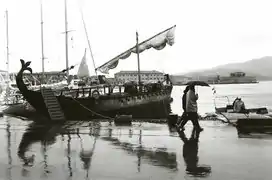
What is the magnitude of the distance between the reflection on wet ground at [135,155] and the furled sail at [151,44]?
52.4ft

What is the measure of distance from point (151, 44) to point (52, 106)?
12099mm

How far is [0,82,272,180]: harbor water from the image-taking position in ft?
21.8

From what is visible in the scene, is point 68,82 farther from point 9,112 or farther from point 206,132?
point 206,132

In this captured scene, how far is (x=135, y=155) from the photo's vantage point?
835 cm

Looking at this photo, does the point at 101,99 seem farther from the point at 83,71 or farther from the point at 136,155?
the point at 83,71

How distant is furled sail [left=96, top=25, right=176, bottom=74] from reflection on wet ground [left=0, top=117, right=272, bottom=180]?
1596 cm

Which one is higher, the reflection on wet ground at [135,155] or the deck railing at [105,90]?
the deck railing at [105,90]

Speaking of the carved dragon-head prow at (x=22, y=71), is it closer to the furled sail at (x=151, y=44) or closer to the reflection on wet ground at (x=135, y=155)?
the reflection on wet ground at (x=135, y=155)

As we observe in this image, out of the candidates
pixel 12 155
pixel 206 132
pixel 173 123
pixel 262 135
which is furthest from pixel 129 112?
pixel 12 155

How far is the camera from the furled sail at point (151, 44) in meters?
27.5

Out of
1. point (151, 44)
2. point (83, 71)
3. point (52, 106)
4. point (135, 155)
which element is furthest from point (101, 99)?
point (83, 71)

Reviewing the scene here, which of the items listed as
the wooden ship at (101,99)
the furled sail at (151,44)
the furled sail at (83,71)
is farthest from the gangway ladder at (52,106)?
the furled sail at (83,71)

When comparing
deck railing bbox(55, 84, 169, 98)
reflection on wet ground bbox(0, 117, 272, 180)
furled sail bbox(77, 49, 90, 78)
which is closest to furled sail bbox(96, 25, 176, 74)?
deck railing bbox(55, 84, 169, 98)

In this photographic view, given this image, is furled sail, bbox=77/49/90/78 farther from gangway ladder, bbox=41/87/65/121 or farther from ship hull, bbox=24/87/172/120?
gangway ladder, bbox=41/87/65/121
